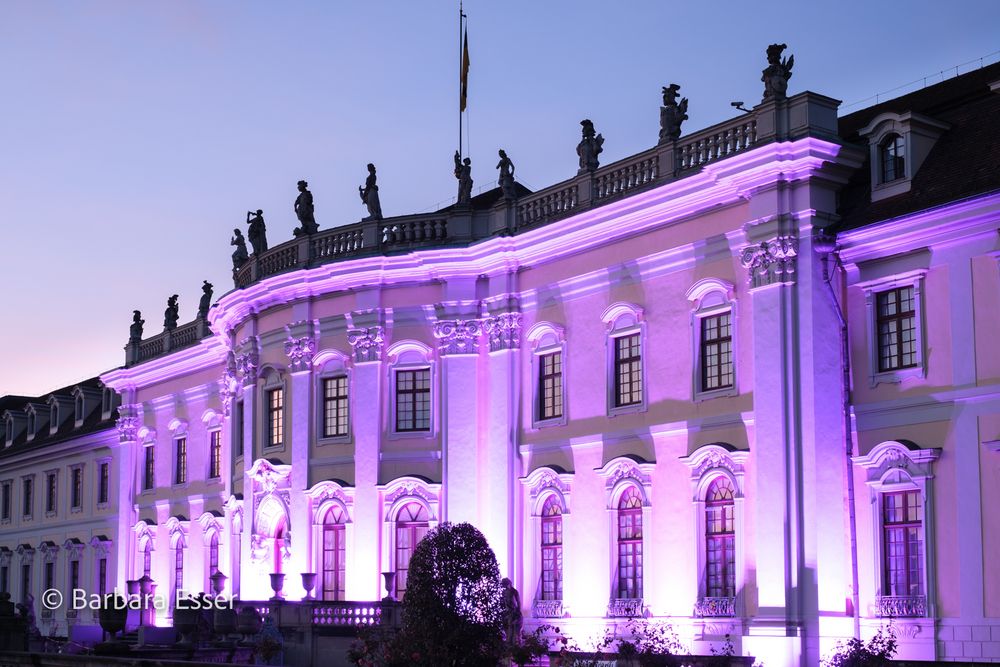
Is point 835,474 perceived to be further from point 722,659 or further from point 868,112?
point 868,112

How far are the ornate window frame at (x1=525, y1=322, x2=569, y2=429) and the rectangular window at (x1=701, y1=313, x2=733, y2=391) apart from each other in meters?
4.05

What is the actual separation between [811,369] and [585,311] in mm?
6793

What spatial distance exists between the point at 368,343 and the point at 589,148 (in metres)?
7.44

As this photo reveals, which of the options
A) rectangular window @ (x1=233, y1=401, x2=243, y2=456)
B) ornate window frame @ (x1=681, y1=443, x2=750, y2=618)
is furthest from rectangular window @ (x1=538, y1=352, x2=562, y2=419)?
rectangular window @ (x1=233, y1=401, x2=243, y2=456)

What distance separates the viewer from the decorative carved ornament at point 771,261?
89.7 feet

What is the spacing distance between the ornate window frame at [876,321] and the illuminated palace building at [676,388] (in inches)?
1.8

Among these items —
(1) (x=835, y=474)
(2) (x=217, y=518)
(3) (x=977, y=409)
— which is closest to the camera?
(3) (x=977, y=409)

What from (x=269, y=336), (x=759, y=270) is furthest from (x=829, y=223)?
(x=269, y=336)

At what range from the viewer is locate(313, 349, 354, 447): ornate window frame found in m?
36.1

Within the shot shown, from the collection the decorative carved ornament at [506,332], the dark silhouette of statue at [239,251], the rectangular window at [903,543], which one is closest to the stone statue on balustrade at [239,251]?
the dark silhouette of statue at [239,251]

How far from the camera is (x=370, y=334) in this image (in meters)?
36.0

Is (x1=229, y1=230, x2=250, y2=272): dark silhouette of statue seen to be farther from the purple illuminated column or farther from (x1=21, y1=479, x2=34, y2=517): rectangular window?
(x1=21, y1=479, x2=34, y2=517): rectangular window

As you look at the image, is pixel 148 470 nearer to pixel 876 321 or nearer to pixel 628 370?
pixel 628 370

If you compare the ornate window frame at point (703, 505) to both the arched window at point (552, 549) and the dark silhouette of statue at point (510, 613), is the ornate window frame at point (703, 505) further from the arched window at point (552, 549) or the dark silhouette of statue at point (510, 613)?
the arched window at point (552, 549)
